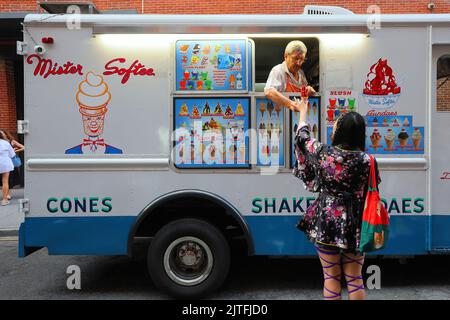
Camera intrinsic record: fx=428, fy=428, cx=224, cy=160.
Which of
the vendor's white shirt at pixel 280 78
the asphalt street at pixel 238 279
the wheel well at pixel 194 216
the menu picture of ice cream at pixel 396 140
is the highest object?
the vendor's white shirt at pixel 280 78

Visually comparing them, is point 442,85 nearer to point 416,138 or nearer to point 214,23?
point 416,138

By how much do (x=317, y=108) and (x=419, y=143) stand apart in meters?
1.08

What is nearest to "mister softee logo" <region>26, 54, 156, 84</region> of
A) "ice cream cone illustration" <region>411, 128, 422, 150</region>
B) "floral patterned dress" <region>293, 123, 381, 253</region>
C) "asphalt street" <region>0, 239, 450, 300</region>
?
"floral patterned dress" <region>293, 123, 381, 253</region>

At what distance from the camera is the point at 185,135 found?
4.33 metres

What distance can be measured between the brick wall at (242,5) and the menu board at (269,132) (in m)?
7.97

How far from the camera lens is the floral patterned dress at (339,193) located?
2.85m

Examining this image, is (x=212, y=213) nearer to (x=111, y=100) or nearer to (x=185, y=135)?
(x=185, y=135)

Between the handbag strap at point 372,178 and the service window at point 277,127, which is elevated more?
the service window at point 277,127

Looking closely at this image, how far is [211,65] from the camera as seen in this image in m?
4.34

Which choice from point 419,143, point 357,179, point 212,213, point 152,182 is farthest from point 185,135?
point 419,143

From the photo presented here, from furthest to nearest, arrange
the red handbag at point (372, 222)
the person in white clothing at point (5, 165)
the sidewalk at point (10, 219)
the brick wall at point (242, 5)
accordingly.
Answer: the brick wall at point (242, 5), the person in white clothing at point (5, 165), the sidewalk at point (10, 219), the red handbag at point (372, 222)

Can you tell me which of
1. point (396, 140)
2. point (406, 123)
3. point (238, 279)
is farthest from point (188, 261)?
point (406, 123)

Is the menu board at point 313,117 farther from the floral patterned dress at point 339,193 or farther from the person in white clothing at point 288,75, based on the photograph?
the floral patterned dress at point 339,193

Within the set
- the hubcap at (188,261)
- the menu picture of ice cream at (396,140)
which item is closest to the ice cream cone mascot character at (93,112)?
the hubcap at (188,261)
